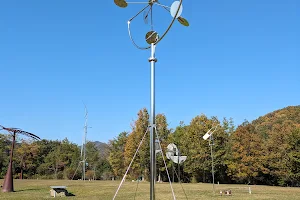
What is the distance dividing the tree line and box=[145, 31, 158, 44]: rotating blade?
2009cm

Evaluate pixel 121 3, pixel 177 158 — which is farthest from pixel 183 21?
pixel 177 158

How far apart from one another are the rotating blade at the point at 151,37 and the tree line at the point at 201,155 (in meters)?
20.1

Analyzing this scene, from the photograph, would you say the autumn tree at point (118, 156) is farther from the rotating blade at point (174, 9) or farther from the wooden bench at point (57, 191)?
the rotating blade at point (174, 9)

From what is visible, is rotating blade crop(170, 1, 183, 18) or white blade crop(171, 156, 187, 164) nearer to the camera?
rotating blade crop(170, 1, 183, 18)

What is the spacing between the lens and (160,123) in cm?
3469

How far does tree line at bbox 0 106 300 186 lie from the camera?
29.2m

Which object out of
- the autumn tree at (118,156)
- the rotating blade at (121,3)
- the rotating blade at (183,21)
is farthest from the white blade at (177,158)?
the autumn tree at (118,156)

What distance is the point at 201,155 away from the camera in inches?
1226

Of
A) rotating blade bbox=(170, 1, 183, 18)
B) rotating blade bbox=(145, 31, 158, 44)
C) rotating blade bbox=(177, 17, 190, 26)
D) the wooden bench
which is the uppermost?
rotating blade bbox=(170, 1, 183, 18)

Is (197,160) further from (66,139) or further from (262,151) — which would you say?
(66,139)

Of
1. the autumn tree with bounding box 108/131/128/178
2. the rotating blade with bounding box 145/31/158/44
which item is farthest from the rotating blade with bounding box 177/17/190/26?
the autumn tree with bounding box 108/131/128/178

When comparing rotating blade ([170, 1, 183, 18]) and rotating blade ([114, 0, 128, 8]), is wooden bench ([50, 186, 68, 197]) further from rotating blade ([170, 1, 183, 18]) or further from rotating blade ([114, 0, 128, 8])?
rotating blade ([170, 1, 183, 18])

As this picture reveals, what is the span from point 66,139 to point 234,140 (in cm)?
2624

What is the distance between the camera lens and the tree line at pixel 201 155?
29250mm
